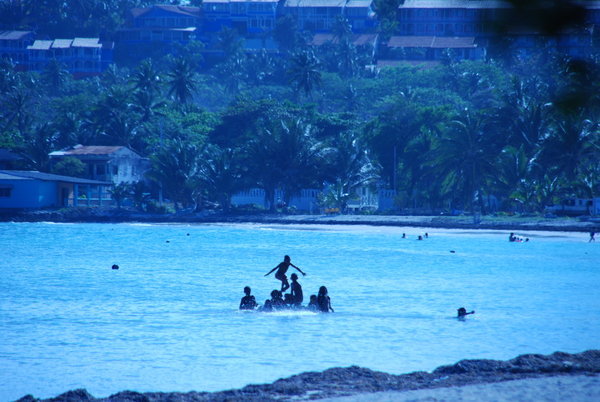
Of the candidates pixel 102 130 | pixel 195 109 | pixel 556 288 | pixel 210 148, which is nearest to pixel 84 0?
pixel 195 109

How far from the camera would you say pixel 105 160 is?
78.4 metres

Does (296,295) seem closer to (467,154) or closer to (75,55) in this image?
(467,154)

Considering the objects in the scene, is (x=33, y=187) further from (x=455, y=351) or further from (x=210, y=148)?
(x=455, y=351)

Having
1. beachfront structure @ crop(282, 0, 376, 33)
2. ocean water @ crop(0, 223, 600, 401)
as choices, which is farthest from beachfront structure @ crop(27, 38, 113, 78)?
ocean water @ crop(0, 223, 600, 401)

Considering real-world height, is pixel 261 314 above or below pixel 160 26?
below

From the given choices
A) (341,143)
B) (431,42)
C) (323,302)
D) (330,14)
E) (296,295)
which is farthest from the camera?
(330,14)

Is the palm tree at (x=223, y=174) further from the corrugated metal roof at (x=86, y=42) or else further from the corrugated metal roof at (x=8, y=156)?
the corrugated metal roof at (x=86, y=42)

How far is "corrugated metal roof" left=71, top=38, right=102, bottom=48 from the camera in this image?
155500 millimetres

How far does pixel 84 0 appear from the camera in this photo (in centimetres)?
16962

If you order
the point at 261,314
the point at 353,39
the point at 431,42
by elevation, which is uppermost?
the point at 353,39

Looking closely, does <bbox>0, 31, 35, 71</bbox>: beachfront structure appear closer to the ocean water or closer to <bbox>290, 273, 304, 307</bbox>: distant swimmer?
the ocean water

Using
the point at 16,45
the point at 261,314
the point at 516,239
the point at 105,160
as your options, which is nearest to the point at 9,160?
the point at 105,160

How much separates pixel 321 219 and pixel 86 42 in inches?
3846

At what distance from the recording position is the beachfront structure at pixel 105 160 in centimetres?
7869
